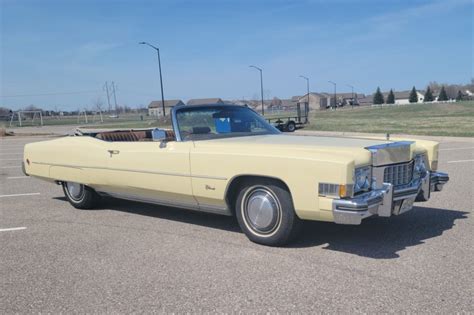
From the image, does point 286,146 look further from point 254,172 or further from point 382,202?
point 382,202

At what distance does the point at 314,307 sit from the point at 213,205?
2.00m

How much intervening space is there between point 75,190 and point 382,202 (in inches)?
173

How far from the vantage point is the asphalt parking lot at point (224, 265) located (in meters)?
3.39

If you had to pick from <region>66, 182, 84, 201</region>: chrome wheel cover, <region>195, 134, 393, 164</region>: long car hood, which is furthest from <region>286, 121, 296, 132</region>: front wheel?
<region>195, 134, 393, 164</region>: long car hood

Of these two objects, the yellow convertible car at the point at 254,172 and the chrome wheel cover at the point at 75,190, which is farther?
the chrome wheel cover at the point at 75,190

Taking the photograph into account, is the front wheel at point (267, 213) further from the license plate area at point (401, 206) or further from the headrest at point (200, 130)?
the headrest at point (200, 130)

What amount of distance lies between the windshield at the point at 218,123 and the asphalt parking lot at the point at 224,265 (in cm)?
110

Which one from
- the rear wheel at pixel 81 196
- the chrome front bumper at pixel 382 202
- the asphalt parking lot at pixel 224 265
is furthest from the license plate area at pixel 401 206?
the rear wheel at pixel 81 196

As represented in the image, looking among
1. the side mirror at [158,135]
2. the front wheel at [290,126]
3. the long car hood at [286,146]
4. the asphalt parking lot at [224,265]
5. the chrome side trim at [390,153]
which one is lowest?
the front wheel at [290,126]

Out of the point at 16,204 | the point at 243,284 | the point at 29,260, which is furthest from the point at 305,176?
the point at 16,204

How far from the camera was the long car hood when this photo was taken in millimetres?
4207

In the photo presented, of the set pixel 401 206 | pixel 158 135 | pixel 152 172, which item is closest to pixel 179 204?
pixel 152 172

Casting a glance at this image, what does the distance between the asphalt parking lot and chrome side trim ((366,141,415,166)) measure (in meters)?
0.84

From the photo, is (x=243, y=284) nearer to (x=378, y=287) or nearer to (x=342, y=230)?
(x=378, y=287)
